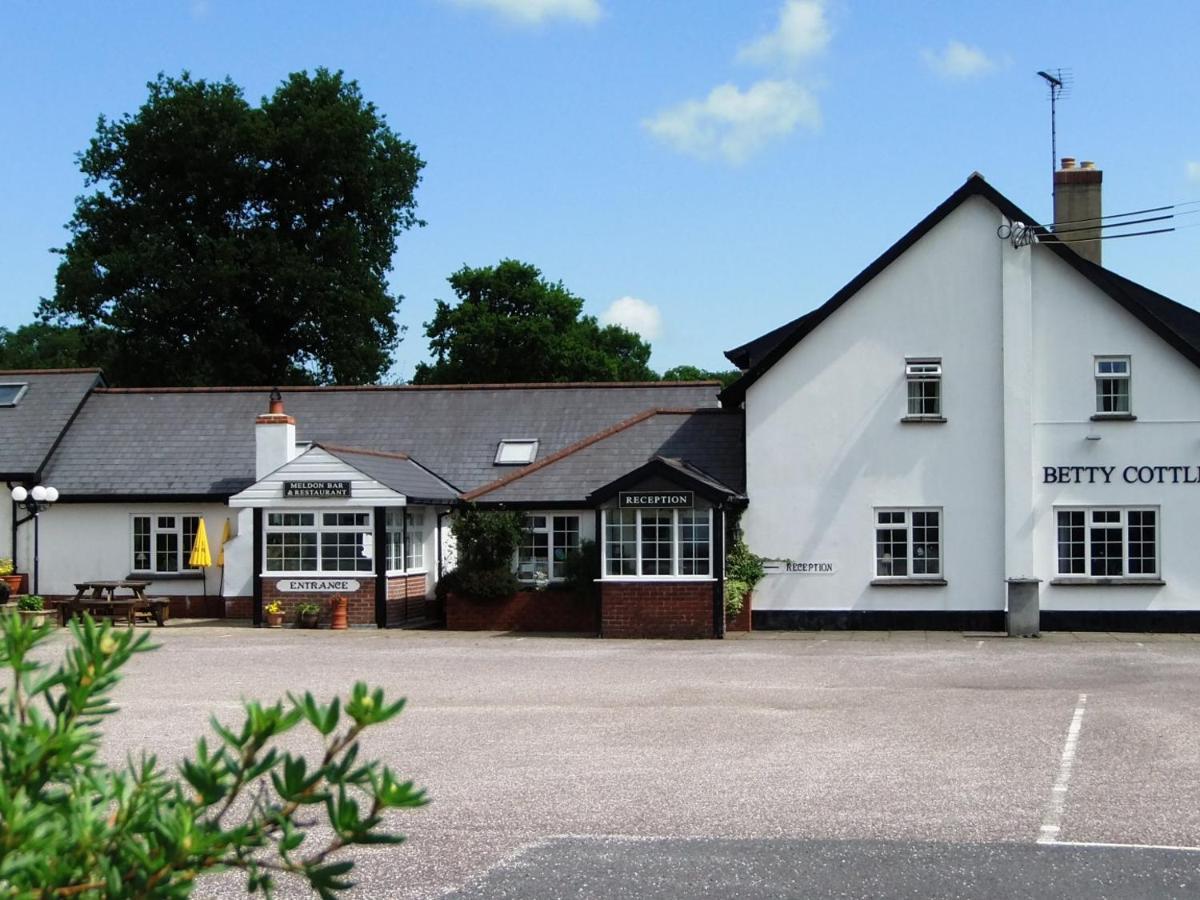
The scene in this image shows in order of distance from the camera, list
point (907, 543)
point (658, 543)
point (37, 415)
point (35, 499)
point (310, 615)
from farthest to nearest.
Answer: point (37, 415), point (35, 499), point (310, 615), point (907, 543), point (658, 543)

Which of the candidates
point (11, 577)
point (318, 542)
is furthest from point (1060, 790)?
point (11, 577)

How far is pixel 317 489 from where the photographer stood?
28938 millimetres

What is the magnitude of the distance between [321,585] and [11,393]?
11917mm

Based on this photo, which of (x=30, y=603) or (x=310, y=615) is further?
(x=30, y=603)

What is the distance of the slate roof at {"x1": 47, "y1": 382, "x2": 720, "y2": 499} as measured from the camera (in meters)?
33.1

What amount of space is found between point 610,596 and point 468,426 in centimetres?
922

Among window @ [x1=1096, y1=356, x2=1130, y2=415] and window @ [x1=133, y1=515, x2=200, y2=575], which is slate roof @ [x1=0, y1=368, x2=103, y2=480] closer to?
window @ [x1=133, y1=515, x2=200, y2=575]

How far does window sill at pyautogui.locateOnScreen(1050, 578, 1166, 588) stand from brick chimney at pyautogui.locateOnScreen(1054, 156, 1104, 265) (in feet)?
23.9

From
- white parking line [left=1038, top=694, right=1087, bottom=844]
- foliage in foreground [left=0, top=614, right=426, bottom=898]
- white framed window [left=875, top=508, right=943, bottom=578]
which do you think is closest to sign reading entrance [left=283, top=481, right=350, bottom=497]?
white framed window [left=875, top=508, right=943, bottom=578]

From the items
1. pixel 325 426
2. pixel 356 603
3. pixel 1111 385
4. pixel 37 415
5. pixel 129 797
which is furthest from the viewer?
pixel 325 426

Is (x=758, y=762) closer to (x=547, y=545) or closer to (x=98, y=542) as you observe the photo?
(x=547, y=545)

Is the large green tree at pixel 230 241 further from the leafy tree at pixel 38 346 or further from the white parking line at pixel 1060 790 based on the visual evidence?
the white parking line at pixel 1060 790

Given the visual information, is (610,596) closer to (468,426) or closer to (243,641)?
(243,641)

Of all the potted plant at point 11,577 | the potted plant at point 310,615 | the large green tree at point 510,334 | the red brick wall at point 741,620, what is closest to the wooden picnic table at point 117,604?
the potted plant at point 11,577
